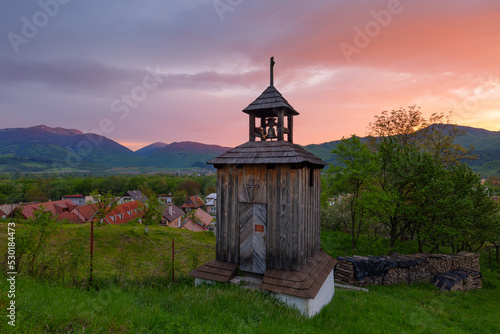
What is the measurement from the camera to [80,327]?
3580mm

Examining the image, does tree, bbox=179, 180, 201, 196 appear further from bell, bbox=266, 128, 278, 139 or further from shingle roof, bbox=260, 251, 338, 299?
shingle roof, bbox=260, 251, 338, 299

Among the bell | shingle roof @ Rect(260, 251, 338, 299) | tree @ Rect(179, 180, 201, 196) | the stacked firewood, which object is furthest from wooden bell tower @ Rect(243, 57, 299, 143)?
tree @ Rect(179, 180, 201, 196)

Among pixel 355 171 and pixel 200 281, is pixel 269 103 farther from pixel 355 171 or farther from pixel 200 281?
pixel 355 171

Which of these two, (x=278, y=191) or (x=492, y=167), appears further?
(x=492, y=167)

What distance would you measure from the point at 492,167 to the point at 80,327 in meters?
165

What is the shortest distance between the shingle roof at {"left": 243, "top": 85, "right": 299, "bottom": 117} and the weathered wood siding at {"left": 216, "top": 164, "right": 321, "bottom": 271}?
235cm

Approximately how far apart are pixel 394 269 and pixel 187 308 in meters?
13.5

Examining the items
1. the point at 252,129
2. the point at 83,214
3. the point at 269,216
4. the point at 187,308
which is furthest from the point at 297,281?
the point at 83,214

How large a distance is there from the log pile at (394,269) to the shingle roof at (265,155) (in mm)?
8089

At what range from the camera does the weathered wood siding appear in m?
7.49

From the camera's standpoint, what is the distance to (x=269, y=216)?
7758 mm

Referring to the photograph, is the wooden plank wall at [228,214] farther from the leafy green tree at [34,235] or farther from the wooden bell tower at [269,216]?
the leafy green tree at [34,235]

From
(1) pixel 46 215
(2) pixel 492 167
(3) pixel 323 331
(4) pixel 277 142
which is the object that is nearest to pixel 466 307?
(3) pixel 323 331

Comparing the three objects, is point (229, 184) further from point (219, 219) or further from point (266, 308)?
point (266, 308)
